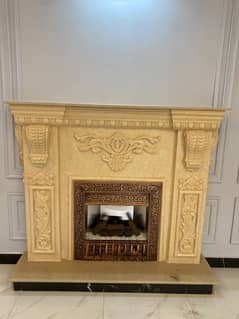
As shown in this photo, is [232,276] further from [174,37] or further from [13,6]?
[13,6]

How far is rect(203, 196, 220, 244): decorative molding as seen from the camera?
2.50m

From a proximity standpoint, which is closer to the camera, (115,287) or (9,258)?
(115,287)

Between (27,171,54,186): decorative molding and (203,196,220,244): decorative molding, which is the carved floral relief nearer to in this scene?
(27,171,54,186): decorative molding

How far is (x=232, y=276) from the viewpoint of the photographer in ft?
8.14

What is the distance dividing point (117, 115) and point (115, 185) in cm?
56

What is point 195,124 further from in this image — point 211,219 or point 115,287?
point 115,287

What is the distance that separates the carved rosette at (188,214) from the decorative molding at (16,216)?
1345 millimetres

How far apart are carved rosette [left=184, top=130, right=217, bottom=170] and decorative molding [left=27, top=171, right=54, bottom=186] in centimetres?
106

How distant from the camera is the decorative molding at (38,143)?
2.06 metres

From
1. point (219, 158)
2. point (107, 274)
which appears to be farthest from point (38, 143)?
point (219, 158)

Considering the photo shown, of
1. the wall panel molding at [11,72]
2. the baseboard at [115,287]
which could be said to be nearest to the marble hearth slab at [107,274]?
the baseboard at [115,287]

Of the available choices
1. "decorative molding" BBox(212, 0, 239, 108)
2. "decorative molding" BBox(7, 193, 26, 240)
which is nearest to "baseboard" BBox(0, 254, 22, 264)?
"decorative molding" BBox(7, 193, 26, 240)

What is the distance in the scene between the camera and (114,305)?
2051 millimetres

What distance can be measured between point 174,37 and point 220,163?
1099mm
